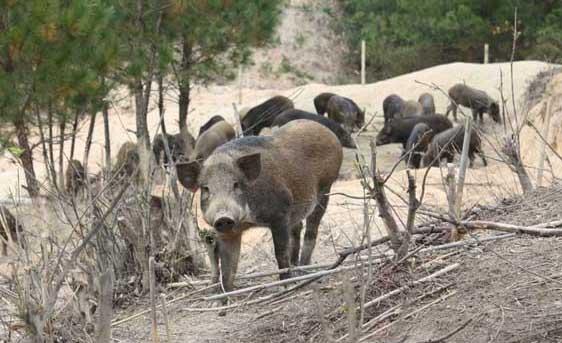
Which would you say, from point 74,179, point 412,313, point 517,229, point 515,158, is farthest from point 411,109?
point 517,229

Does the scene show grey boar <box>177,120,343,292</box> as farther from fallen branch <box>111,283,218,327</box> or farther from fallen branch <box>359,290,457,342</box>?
fallen branch <box>359,290,457,342</box>

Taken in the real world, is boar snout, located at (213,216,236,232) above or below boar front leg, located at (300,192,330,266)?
above

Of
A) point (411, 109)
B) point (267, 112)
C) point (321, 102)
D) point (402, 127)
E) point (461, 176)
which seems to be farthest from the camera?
point (321, 102)

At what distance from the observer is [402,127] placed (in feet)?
65.3

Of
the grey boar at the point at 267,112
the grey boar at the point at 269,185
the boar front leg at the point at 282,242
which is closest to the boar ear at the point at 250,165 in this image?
the grey boar at the point at 269,185

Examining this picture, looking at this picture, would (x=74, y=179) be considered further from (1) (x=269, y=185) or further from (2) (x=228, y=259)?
(1) (x=269, y=185)

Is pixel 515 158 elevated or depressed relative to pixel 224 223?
elevated

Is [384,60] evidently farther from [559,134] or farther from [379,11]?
[559,134]

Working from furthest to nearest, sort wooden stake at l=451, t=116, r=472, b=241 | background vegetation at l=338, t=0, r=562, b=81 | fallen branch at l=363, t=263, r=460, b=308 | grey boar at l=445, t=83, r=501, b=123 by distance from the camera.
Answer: background vegetation at l=338, t=0, r=562, b=81
grey boar at l=445, t=83, r=501, b=123
wooden stake at l=451, t=116, r=472, b=241
fallen branch at l=363, t=263, r=460, b=308

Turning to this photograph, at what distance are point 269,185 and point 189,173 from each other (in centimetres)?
51

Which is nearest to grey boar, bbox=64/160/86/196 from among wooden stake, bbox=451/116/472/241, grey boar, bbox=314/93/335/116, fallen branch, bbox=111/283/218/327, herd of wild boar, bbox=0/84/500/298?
herd of wild boar, bbox=0/84/500/298

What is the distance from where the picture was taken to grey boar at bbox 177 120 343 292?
20.7 ft

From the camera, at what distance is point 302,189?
6.96m

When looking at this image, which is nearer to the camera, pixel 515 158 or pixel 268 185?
pixel 268 185
